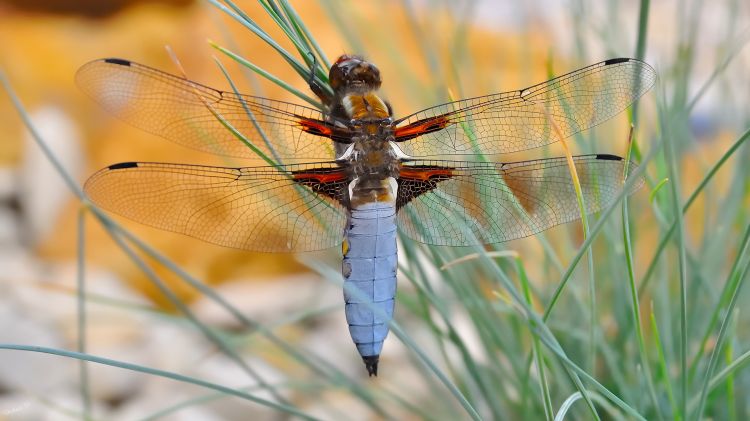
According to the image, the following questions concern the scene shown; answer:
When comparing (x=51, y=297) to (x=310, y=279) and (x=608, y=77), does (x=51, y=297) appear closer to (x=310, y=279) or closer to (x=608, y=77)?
(x=310, y=279)

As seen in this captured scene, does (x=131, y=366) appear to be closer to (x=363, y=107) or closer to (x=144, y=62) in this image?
(x=363, y=107)

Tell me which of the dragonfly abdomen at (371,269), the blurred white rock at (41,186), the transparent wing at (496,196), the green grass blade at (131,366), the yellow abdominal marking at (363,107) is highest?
the blurred white rock at (41,186)

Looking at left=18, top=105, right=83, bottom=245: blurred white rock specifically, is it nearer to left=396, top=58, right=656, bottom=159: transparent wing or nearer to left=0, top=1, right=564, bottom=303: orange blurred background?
left=0, top=1, right=564, bottom=303: orange blurred background

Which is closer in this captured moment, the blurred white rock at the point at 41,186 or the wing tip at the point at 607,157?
the wing tip at the point at 607,157

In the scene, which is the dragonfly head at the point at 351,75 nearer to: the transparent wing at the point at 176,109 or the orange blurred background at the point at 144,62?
the transparent wing at the point at 176,109

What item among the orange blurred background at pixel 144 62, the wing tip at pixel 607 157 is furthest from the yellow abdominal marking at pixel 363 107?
the orange blurred background at pixel 144 62

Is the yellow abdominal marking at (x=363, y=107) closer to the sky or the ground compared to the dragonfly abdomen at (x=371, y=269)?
closer to the sky

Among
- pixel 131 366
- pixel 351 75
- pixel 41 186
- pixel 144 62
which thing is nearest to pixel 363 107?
pixel 351 75

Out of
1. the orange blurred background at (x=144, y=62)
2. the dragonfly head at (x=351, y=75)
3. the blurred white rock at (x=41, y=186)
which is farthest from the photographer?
the blurred white rock at (x=41, y=186)

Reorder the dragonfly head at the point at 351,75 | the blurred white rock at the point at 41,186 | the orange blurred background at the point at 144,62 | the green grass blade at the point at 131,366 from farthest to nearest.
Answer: the blurred white rock at the point at 41,186 → the orange blurred background at the point at 144,62 → the dragonfly head at the point at 351,75 → the green grass blade at the point at 131,366
